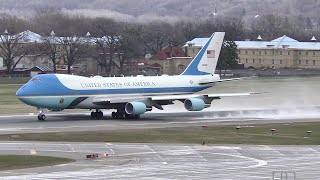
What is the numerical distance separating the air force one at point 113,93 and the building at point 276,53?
9770cm

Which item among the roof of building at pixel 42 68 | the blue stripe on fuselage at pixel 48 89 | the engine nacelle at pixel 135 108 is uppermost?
the blue stripe on fuselage at pixel 48 89

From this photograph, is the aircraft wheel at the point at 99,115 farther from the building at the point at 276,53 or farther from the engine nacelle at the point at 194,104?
the building at the point at 276,53

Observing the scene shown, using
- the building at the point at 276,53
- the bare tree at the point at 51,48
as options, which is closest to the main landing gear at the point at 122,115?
the bare tree at the point at 51,48

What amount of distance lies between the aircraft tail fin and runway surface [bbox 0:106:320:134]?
4400mm

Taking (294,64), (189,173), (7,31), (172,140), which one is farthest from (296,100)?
(7,31)

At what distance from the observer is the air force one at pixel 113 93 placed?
79688 millimetres

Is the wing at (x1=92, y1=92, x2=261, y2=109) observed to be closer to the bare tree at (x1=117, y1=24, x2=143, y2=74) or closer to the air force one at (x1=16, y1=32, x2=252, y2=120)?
the air force one at (x1=16, y1=32, x2=252, y2=120)

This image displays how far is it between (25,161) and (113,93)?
1280 inches

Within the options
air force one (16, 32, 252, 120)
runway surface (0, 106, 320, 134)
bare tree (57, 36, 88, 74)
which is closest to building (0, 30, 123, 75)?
bare tree (57, 36, 88, 74)

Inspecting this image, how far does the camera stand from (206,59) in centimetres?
9188

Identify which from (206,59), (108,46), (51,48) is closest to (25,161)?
(206,59)

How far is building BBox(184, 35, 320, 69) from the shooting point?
185250 mm

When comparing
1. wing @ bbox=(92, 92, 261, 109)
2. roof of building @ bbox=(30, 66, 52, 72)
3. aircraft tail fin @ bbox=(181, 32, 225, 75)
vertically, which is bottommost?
wing @ bbox=(92, 92, 261, 109)

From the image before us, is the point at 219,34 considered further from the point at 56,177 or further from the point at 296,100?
the point at 56,177
